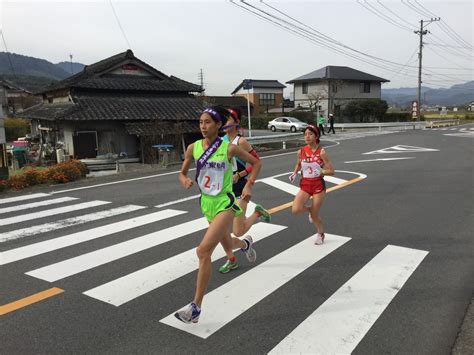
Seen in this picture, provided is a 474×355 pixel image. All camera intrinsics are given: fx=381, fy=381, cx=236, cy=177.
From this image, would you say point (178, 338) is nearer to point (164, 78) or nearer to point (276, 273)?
point (276, 273)

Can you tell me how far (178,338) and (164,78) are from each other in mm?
25170

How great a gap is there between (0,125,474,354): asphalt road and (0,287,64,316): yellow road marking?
0.02 metres

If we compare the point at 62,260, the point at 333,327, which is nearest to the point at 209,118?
the point at 333,327

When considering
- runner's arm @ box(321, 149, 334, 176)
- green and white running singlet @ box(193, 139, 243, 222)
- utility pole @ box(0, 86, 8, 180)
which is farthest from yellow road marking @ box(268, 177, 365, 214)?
utility pole @ box(0, 86, 8, 180)

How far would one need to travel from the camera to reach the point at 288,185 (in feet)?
33.2

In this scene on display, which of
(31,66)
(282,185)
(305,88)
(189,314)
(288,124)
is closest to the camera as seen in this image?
(189,314)

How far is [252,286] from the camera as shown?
414 centimetres

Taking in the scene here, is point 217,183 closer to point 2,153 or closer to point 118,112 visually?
point 2,153

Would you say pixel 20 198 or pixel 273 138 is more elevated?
pixel 273 138

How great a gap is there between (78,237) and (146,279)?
218 cm

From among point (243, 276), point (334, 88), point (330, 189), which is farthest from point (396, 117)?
point (243, 276)

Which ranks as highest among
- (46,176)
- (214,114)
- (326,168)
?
(214,114)

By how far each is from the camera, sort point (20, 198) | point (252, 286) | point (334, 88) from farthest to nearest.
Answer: point (334, 88)
point (20, 198)
point (252, 286)

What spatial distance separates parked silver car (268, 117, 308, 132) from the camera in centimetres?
3625
